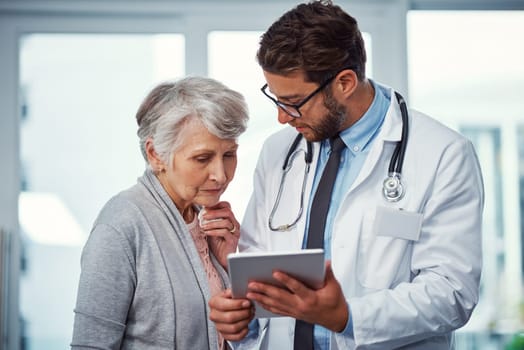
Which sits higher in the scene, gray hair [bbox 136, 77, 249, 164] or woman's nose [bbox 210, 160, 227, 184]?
gray hair [bbox 136, 77, 249, 164]

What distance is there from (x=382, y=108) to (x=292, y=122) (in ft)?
0.90

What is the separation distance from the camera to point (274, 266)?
1.46 m

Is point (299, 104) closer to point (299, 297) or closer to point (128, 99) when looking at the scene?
point (299, 297)

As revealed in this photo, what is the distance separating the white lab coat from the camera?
1.69m

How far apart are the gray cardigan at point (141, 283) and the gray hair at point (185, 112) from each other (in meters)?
0.15

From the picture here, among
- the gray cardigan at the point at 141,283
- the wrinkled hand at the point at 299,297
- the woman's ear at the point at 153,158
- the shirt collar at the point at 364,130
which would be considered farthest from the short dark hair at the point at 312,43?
the wrinkled hand at the point at 299,297

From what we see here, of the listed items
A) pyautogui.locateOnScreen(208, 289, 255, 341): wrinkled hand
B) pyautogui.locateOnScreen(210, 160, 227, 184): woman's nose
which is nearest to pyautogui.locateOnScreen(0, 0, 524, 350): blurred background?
pyautogui.locateOnScreen(210, 160, 227, 184): woman's nose

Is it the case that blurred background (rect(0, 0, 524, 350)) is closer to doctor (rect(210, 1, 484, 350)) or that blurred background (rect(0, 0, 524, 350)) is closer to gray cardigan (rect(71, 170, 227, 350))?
doctor (rect(210, 1, 484, 350))

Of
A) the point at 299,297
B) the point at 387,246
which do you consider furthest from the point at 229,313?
the point at 387,246

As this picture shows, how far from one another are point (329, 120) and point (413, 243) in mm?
407

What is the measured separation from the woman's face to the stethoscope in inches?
8.7

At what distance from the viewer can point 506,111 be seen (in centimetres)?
357

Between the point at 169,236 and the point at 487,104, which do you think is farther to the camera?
the point at 487,104

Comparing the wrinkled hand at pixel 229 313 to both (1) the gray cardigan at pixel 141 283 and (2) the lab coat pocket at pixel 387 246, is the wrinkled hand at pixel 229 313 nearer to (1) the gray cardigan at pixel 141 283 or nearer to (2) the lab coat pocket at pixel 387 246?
(1) the gray cardigan at pixel 141 283
